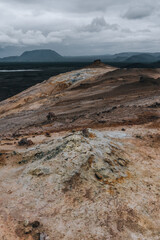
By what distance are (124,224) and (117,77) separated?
32.6 m

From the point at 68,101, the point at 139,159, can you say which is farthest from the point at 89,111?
the point at 139,159

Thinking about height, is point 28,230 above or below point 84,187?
below

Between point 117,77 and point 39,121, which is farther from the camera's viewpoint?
point 117,77

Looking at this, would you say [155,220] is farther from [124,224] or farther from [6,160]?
[6,160]

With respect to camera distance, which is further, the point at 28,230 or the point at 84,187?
the point at 84,187

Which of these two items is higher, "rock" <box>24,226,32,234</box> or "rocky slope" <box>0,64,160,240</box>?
"rocky slope" <box>0,64,160,240</box>

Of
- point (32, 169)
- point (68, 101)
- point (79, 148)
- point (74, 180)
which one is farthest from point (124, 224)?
point (68, 101)

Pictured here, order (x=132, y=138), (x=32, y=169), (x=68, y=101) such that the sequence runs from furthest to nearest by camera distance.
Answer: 1. (x=68, y=101)
2. (x=132, y=138)
3. (x=32, y=169)

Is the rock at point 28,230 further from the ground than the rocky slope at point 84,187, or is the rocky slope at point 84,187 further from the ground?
the rocky slope at point 84,187

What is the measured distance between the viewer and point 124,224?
6191 mm

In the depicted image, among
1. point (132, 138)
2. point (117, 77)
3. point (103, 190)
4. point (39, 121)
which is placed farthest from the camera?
point (117, 77)

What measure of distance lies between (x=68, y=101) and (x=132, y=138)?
1737 centimetres

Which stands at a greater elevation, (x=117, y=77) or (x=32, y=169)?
(x=117, y=77)

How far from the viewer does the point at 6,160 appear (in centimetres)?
1070
